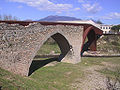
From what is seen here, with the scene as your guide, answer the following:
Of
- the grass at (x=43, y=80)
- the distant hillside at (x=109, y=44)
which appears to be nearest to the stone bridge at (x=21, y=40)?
the grass at (x=43, y=80)

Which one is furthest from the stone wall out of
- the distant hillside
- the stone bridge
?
the distant hillside

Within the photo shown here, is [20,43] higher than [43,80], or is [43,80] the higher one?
[20,43]

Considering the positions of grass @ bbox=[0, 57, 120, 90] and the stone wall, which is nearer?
grass @ bbox=[0, 57, 120, 90]

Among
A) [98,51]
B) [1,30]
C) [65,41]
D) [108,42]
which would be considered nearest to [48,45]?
[98,51]

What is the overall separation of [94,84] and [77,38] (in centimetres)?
932

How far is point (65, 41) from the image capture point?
802 inches

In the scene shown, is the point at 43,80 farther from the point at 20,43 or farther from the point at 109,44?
the point at 109,44

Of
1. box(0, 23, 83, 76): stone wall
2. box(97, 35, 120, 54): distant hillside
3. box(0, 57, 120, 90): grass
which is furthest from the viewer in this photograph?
box(97, 35, 120, 54): distant hillside

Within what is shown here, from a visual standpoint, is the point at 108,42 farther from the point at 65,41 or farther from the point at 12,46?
the point at 12,46

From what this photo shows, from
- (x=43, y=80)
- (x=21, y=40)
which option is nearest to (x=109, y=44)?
(x=43, y=80)

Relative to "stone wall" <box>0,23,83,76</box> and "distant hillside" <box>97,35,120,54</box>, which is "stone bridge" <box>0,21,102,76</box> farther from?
"distant hillside" <box>97,35,120,54</box>

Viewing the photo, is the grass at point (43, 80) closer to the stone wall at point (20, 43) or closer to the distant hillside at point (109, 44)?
the stone wall at point (20, 43)

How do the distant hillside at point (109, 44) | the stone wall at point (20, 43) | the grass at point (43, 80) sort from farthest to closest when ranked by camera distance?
the distant hillside at point (109, 44) → the stone wall at point (20, 43) → the grass at point (43, 80)

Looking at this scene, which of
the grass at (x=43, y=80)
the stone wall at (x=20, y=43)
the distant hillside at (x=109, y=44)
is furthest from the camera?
the distant hillside at (x=109, y=44)
